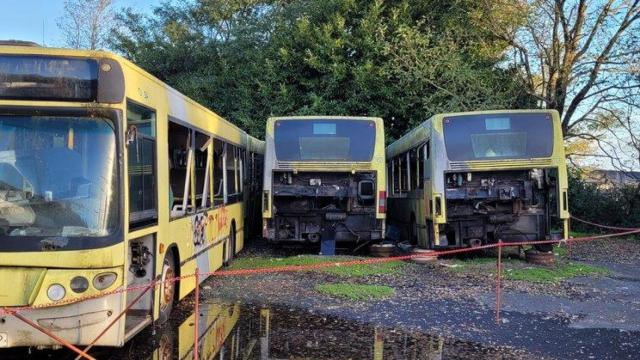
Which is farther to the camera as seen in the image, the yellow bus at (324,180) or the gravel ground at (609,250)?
the gravel ground at (609,250)

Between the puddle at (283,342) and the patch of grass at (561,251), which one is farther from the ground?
the patch of grass at (561,251)

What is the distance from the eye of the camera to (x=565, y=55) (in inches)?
727

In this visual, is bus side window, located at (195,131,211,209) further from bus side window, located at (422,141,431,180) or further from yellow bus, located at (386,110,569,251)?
bus side window, located at (422,141,431,180)

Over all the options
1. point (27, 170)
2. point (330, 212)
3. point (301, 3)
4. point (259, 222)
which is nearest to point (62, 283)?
point (27, 170)

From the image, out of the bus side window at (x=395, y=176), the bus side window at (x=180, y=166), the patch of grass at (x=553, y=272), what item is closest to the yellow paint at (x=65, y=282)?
the bus side window at (x=180, y=166)

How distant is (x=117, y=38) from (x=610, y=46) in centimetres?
2095

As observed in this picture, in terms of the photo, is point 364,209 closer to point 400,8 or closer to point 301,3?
point 400,8

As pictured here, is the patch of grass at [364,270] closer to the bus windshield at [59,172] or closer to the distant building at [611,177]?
the bus windshield at [59,172]

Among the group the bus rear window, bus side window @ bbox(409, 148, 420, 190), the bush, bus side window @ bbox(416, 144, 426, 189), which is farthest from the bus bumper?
the bush

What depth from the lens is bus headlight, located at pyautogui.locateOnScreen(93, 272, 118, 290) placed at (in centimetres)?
524

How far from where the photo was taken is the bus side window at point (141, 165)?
579 centimetres

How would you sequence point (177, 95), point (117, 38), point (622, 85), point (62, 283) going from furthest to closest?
point (117, 38) < point (622, 85) < point (177, 95) < point (62, 283)

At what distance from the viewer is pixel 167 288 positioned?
7.26 metres

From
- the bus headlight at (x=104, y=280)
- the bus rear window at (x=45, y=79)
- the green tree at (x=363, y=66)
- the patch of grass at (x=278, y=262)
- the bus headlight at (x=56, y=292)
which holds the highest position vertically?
the green tree at (x=363, y=66)
